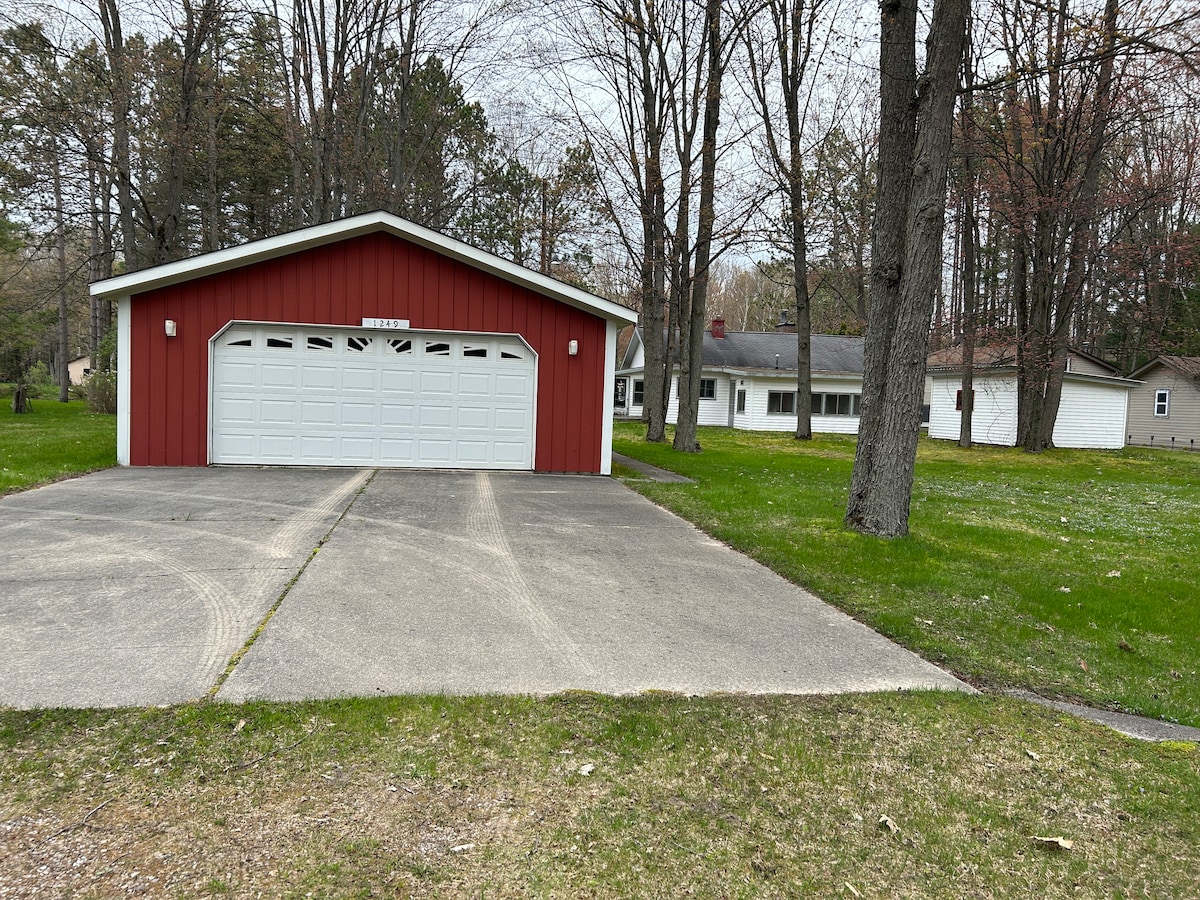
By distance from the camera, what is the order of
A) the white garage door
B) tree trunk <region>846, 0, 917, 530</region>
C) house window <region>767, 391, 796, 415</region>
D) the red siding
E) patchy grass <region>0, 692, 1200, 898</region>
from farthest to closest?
house window <region>767, 391, 796, 415</region>, the white garage door, the red siding, tree trunk <region>846, 0, 917, 530</region>, patchy grass <region>0, 692, 1200, 898</region>

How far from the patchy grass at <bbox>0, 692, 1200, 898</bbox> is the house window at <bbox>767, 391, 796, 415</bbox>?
1061 inches

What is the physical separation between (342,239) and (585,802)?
10438 mm

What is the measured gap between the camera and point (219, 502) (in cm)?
784

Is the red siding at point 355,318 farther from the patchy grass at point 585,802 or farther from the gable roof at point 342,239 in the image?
the patchy grass at point 585,802

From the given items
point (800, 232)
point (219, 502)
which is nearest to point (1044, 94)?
point (800, 232)

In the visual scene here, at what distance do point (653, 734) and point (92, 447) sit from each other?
13.4 m

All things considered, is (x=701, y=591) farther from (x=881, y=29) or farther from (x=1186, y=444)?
(x=1186, y=444)

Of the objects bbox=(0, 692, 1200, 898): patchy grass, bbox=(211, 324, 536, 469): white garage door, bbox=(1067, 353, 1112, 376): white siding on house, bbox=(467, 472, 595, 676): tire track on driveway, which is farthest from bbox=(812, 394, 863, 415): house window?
bbox=(0, 692, 1200, 898): patchy grass

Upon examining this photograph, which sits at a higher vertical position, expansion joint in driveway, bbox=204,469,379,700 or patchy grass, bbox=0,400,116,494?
patchy grass, bbox=0,400,116,494

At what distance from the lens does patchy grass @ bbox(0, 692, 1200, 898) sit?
208 cm

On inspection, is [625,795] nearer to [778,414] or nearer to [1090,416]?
[778,414]

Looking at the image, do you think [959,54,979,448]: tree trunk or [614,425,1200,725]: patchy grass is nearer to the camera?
[614,425,1200,725]: patchy grass

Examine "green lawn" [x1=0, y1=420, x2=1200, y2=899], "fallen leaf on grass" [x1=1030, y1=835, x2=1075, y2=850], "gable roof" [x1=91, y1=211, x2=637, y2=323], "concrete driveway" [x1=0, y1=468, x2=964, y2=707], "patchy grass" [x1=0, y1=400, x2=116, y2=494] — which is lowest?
"fallen leaf on grass" [x1=1030, y1=835, x2=1075, y2=850]

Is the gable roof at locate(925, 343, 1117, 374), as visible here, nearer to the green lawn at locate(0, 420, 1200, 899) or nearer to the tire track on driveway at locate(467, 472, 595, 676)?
the tire track on driveway at locate(467, 472, 595, 676)
